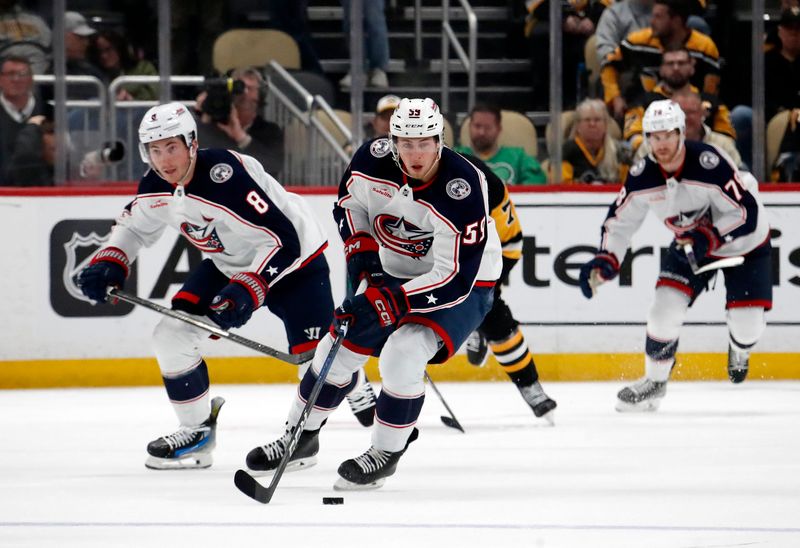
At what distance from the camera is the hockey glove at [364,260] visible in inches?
159

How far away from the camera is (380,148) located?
4102 millimetres

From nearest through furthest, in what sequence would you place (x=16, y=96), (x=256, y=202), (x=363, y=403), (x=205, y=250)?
(x=256, y=202)
(x=205, y=250)
(x=363, y=403)
(x=16, y=96)

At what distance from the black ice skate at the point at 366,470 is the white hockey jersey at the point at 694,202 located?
213cm

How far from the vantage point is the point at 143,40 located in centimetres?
674

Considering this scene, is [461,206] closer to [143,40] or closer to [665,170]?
[665,170]

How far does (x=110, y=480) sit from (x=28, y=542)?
941 millimetres

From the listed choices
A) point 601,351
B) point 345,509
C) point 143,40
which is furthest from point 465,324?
point 143,40

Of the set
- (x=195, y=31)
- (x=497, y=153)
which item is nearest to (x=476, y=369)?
(x=497, y=153)

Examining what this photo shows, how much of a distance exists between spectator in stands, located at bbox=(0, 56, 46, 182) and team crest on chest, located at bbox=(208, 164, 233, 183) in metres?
2.69

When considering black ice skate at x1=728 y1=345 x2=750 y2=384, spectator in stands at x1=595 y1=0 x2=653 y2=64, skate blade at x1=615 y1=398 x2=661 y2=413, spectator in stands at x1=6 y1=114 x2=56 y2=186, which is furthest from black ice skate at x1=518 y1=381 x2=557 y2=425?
spectator in stands at x1=6 y1=114 x2=56 y2=186

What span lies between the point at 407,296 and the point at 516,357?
5.11 ft

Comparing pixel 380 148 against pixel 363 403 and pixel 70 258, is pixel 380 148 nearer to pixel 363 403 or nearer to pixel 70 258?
pixel 363 403

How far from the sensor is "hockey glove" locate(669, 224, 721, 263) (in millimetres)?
5684

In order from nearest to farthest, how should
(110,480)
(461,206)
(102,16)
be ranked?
(461,206) → (110,480) → (102,16)
